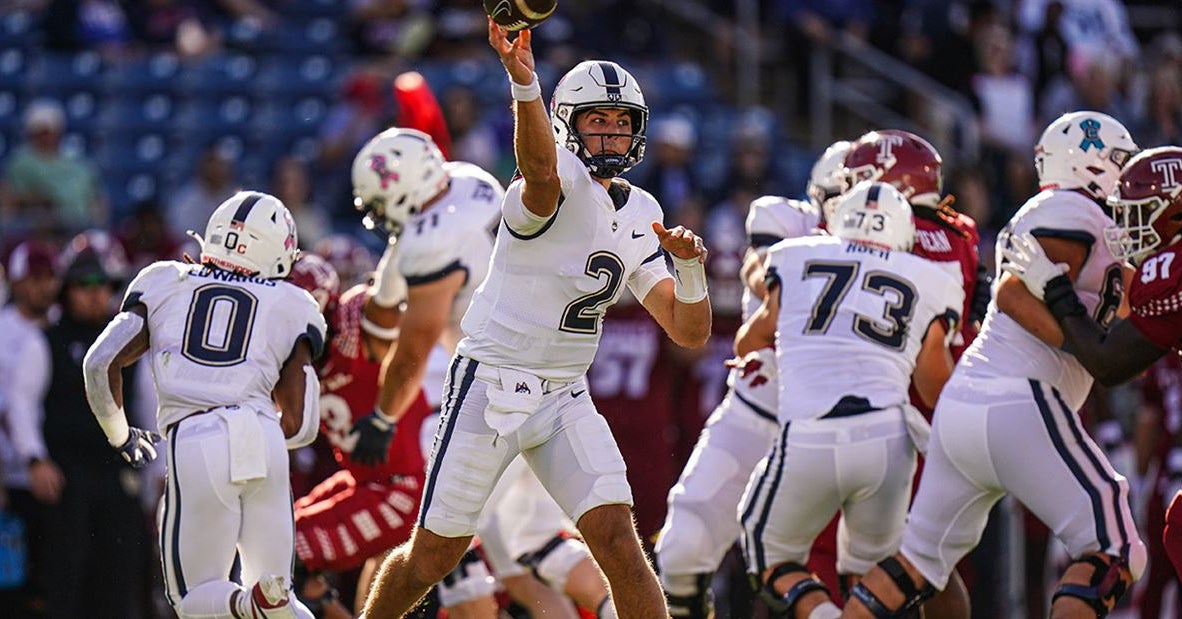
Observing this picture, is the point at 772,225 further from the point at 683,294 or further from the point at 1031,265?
the point at 683,294

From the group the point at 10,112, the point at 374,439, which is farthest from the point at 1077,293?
the point at 10,112

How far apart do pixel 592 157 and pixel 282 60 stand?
27.8 feet

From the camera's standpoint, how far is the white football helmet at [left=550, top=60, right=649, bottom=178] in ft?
20.9

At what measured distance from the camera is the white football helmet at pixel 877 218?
24.4 feet

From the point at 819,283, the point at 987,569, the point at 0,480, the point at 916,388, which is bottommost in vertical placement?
the point at 987,569

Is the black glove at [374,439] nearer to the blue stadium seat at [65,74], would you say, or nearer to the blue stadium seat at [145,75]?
the blue stadium seat at [145,75]

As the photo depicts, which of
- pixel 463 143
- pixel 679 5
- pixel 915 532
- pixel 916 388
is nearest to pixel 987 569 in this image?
pixel 916 388

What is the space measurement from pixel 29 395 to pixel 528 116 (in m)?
4.85

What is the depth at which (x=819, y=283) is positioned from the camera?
7.41 m

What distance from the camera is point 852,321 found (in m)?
7.38

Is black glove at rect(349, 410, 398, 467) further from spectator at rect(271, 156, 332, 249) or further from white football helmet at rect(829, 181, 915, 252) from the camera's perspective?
spectator at rect(271, 156, 332, 249)

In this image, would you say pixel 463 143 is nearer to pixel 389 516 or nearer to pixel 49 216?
pixel 49 216

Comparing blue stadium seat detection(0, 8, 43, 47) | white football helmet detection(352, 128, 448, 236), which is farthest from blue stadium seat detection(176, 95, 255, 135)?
white football helmet detection(352, 128, 448, 236)

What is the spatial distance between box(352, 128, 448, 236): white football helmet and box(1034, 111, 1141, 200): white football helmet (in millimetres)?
2595
